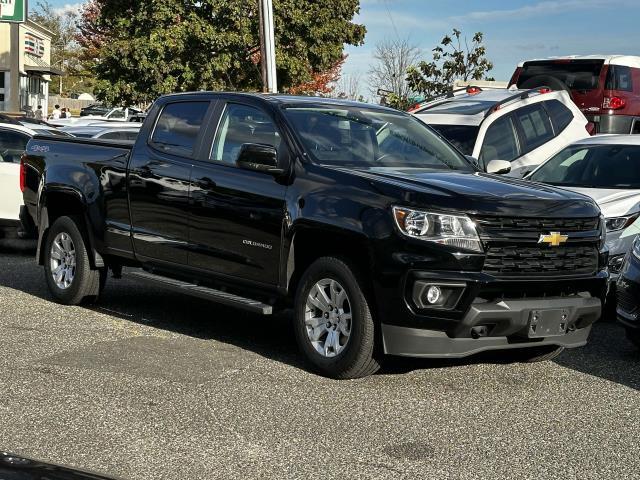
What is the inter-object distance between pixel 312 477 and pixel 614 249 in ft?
17.2

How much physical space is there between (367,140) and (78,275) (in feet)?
9.89

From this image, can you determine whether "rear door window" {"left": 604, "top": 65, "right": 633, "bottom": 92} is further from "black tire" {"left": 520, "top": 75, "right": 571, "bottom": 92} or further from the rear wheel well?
the rear wheel well

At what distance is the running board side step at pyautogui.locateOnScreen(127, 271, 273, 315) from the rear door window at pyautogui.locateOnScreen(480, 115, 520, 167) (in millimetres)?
5233

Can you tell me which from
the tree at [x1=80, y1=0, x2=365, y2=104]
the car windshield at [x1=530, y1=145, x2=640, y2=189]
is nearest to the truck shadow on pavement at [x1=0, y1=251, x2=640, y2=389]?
the car windshield at [x1=530, y1=145, x2=640, y2=189]

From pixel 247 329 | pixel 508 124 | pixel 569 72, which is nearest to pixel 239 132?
pixel 247 329

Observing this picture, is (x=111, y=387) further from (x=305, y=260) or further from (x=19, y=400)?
(x=305, y=260)

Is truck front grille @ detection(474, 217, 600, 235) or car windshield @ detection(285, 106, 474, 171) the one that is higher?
car windshield @ detection(285, 106, 474, 171)

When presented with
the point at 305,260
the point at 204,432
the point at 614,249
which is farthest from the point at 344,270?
the point at 614,249

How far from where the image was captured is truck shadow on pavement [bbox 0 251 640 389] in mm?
7715

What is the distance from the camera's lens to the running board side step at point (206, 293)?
7.54m

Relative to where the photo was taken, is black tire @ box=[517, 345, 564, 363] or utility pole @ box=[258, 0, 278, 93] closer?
black tire @ box=[517, 345, 564, 363]

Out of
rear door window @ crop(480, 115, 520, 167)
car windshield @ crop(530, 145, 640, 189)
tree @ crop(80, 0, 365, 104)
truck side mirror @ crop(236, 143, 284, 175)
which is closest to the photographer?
truck side mirror @ crop(236, 143, 284, 175)

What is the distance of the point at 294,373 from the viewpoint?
23.7 ft

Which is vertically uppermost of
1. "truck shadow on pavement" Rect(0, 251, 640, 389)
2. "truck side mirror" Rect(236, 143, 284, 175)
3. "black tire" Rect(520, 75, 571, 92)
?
"black tire" Rect(520, 75, 571, 92)
